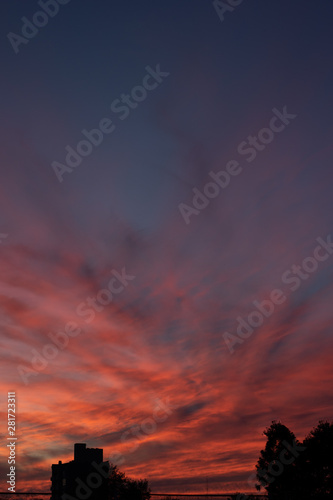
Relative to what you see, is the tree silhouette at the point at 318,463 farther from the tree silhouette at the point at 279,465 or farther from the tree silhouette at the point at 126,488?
A: the tree silhouette at the point at 126,488

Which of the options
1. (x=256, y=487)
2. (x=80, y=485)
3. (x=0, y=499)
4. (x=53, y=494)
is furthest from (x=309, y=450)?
(x=0, y=499)

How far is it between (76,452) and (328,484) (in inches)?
2437

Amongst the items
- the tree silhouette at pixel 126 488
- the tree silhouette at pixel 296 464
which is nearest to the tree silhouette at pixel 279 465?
the tree silhouette at pixel 296 464

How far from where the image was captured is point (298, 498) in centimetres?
8969

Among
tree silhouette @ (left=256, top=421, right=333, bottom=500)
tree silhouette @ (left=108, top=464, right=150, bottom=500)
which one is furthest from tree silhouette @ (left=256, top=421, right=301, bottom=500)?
tree silhouette @ (left=108, top=464, right=150, bottom=500)

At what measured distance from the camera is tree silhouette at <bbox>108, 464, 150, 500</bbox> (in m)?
110

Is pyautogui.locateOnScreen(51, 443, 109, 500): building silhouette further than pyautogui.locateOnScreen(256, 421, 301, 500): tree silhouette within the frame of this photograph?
Yes

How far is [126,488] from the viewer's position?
4429 inches

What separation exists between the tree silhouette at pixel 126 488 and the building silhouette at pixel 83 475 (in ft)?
11.6

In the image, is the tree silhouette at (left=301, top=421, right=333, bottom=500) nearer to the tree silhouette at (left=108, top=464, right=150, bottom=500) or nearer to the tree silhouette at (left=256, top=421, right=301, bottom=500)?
the tree silhouette at (left=256, top=421, right=301, bottom=500)

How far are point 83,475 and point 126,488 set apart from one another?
10986mm

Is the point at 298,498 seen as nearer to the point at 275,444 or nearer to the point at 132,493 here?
the point at 275,444

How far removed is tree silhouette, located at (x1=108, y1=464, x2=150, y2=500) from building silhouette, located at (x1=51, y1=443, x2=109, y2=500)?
354 centimetres

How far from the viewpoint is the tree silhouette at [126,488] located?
110 meters
